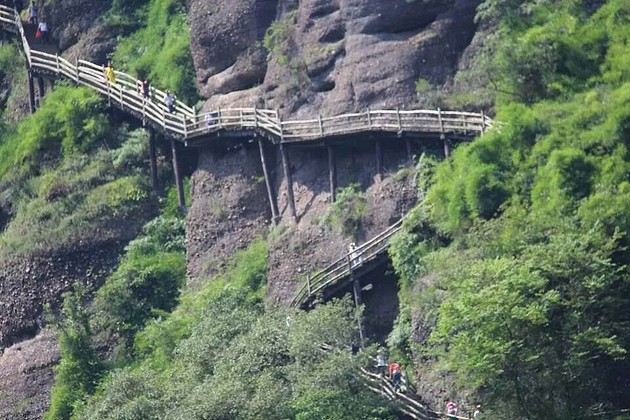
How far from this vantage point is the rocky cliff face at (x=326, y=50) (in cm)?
7325

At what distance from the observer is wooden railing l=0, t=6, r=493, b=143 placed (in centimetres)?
7088

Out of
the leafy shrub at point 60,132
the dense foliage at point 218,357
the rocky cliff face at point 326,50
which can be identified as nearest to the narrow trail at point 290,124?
the leafy shrub at point 60,132

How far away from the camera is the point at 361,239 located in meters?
71.3

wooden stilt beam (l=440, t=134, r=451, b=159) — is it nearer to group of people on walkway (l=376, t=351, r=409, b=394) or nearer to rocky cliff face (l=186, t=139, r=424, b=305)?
rocky cliff face (l=186, t=139, r=424, b=305)

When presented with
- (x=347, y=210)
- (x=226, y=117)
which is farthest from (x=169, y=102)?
(x=347, y=210)

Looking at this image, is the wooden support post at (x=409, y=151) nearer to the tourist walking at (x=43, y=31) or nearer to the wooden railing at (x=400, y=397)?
the wooden railing at (x=400, y=397)

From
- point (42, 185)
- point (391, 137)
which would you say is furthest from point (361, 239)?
point (42, 185)

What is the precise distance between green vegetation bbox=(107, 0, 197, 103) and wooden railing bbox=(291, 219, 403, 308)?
12967mm

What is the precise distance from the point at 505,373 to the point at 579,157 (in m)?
7.61

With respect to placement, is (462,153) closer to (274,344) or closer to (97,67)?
(274,344)

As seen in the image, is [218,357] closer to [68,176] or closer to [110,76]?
[68,176]

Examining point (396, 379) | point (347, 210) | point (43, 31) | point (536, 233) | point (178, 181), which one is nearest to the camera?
point (536, 233)

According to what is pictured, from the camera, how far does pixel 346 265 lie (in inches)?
2758

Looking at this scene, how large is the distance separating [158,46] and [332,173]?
13.2 metres
